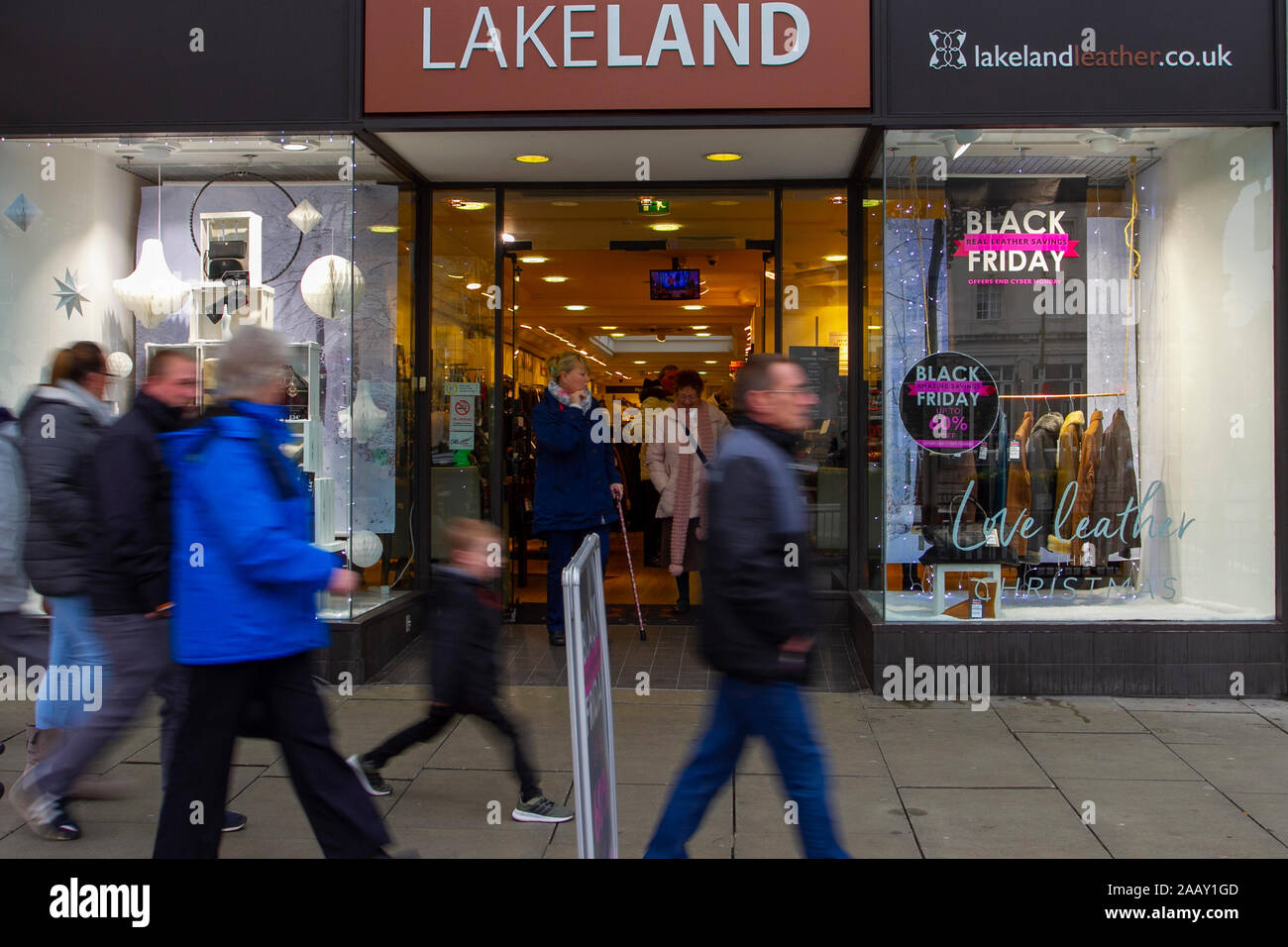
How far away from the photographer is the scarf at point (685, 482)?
8.77 metres

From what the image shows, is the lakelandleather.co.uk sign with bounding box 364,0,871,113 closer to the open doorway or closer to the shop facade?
the shop facade

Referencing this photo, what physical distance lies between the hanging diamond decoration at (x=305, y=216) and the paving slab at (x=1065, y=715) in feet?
18.0

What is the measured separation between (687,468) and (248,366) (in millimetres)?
5740

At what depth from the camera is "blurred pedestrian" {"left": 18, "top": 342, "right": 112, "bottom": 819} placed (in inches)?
173

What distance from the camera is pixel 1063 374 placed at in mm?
7391

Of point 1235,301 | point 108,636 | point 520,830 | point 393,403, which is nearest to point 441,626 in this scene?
point 520,830

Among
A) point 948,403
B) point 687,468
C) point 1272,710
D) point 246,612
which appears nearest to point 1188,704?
point 1272,710

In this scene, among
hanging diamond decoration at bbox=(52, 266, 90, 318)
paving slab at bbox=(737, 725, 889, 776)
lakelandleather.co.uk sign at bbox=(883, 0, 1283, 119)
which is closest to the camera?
paving slab at bbox=(737, 725, 889, 776)

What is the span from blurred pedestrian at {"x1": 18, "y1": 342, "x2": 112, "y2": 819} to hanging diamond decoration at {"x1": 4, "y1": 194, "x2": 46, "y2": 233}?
12.0 feet

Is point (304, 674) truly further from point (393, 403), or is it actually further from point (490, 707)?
point (393, 403)

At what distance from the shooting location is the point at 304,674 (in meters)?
3.48

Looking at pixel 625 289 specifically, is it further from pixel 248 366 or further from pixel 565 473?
pixel 248 366

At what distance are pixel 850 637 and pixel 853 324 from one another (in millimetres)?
2264

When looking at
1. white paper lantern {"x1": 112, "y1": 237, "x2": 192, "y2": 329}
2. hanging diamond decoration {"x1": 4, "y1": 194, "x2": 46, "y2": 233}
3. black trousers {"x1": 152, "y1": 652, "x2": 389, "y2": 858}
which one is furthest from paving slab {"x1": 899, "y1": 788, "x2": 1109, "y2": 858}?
hanging diamond decoration {"x1": 4, "y1": 194, "x2": 46, "y2": 233}
